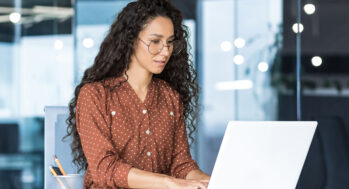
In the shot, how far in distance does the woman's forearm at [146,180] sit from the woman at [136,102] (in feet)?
0.35

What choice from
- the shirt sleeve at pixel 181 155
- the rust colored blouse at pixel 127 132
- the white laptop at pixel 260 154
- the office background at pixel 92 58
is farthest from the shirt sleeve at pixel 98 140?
the office background at pixel 92 58

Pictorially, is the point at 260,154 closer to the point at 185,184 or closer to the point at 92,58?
the point at 185,184

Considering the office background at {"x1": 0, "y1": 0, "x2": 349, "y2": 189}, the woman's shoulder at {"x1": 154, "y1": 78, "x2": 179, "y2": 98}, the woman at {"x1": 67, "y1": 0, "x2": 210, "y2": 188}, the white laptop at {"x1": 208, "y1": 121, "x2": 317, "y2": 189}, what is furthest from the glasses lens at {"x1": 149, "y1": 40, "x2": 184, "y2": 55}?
the office background at {"x1": 0, "y1": 0, "x2": 349, "y2": 189}

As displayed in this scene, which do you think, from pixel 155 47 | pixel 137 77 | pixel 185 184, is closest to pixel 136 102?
pixel 137 77

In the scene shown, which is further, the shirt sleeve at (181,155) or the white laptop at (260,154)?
the shirt sleeve at (181,155)

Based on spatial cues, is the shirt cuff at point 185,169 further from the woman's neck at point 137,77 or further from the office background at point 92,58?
the office background at point 92,58

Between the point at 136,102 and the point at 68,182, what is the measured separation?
13.9 inches

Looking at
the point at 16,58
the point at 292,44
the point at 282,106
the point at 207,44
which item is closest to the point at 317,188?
the point at 282,106

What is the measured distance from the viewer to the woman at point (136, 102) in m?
1.82

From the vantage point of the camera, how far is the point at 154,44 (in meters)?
1.89

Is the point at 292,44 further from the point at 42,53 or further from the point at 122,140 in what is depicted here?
the point at 122,140

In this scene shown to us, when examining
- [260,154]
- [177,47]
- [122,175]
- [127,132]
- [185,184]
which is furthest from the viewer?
[177,47]

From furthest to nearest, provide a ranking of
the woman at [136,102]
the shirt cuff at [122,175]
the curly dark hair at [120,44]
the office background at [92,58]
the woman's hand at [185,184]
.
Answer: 1. the office background at [92,58]
2. the curly dark hair at [120,44]
3. the woman at [136,102]
4. the shirt cuff at [122,175]
5. the woman's hand at [185,184]

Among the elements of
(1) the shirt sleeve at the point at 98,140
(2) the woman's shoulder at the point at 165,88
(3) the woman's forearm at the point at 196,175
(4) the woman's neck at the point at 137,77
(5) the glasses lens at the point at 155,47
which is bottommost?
(3) the woman's forearm at the point at 196,175
